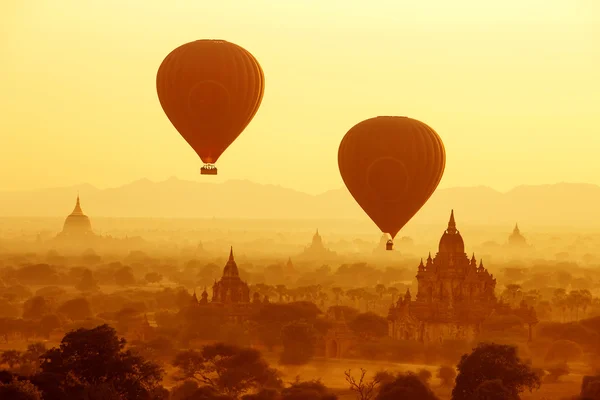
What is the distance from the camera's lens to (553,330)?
68438 mm

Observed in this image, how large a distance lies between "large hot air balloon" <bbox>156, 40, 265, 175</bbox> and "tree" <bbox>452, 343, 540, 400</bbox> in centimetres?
1025

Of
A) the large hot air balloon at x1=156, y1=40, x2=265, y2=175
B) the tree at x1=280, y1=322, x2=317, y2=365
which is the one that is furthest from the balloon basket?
the tree at x1=280, y1=322, x2=317, y2=365

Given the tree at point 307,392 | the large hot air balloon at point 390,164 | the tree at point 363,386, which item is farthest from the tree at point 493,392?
the large hot air balloon at point 390,164

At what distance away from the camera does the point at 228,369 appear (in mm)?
50688

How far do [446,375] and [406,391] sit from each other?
11.0 meters

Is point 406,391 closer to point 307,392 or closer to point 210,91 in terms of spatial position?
point 307,392

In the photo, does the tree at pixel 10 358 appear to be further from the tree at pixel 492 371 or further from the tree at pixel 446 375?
the tree at pixel 492 371

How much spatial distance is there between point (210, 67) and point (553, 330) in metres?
28.6

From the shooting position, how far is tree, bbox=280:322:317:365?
61.0 metres

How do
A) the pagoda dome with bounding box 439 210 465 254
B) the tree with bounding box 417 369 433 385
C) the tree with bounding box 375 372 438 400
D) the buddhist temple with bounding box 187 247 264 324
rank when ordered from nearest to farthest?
the tree with bounding box 375 372 438 400 < the tree with bounding box 417 369 433 385 < the pagoda dome with bounding box 439 210 465 254 < the buddhist temple with bounding box 187 247 264 324

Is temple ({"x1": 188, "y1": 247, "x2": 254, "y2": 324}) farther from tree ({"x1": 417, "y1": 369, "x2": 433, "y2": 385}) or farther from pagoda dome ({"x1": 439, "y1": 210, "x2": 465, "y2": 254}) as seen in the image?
tree ({"x1": 417, "y1": 369, "x2": 433, "y2": 385})

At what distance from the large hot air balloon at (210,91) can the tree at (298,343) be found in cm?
1649

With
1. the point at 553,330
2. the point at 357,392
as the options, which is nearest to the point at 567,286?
the point at 553,330

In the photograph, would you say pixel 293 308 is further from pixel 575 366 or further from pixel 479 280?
pixel 575 366
